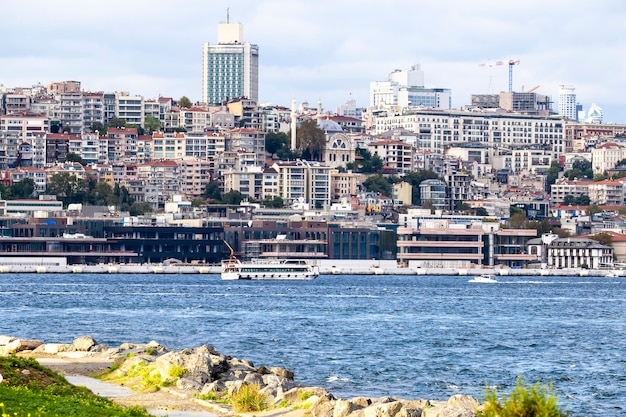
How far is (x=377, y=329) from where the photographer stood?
5038cm

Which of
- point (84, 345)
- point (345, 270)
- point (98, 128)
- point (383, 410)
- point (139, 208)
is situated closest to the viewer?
point (383, 410)

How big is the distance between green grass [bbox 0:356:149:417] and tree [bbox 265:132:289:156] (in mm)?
171307

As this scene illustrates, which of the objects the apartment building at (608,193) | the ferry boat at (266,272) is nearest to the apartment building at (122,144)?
the apartment building at (608,193)

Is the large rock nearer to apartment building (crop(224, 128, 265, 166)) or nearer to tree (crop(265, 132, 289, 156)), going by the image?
apartment building (crop(224, 128, 265, 166))

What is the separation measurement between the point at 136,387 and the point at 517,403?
10861mm

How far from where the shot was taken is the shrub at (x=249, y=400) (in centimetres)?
2377

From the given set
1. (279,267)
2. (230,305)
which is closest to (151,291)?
(230,305)

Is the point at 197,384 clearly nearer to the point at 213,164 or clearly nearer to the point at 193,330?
the point at 193,330

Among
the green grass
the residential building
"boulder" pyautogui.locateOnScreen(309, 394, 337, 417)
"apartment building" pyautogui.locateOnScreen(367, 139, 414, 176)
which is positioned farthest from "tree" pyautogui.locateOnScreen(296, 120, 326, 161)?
"boulder" pyautogui.locateOnScreen(309, 394, 337, 417)

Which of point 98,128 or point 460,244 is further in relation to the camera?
point 98,128

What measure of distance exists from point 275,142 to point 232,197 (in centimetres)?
3361

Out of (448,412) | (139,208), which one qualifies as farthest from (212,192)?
(448,412)

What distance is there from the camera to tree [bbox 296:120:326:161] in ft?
634

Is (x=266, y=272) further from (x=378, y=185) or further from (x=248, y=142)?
(x=248, y=142)
